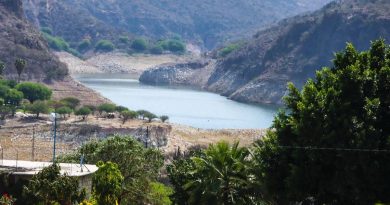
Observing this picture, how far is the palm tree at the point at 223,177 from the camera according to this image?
91.8 ft

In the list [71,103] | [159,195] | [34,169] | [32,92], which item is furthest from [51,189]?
[71,103]

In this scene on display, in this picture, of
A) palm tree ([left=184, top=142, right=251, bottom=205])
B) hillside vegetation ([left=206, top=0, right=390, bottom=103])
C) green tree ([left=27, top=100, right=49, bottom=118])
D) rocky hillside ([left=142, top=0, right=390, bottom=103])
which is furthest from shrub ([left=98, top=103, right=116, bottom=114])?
hillside vegetation ([left=206, top=0, right=390, bottom=103])

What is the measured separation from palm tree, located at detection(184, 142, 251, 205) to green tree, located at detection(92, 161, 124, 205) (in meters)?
3.76

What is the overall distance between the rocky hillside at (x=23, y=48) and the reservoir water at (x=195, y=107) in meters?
13.2

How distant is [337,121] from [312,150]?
4.29ft

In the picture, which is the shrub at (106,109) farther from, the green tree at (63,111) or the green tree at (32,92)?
the green tree at (32,92)

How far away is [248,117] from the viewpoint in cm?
13050

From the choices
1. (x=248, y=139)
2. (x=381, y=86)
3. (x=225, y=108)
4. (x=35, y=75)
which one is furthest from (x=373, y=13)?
(x=381, y=86)

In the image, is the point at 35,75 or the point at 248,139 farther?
the point at 35,75

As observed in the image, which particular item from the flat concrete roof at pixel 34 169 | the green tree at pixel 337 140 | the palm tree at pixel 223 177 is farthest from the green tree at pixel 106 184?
the green tree at pixel 337 140

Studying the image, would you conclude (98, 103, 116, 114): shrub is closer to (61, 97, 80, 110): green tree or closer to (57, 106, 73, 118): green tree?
(61, 97, 80, 110): green tree

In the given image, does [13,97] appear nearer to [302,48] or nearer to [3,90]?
[3,90]

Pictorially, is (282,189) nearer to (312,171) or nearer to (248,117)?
(312,171)

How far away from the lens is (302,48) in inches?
7003
